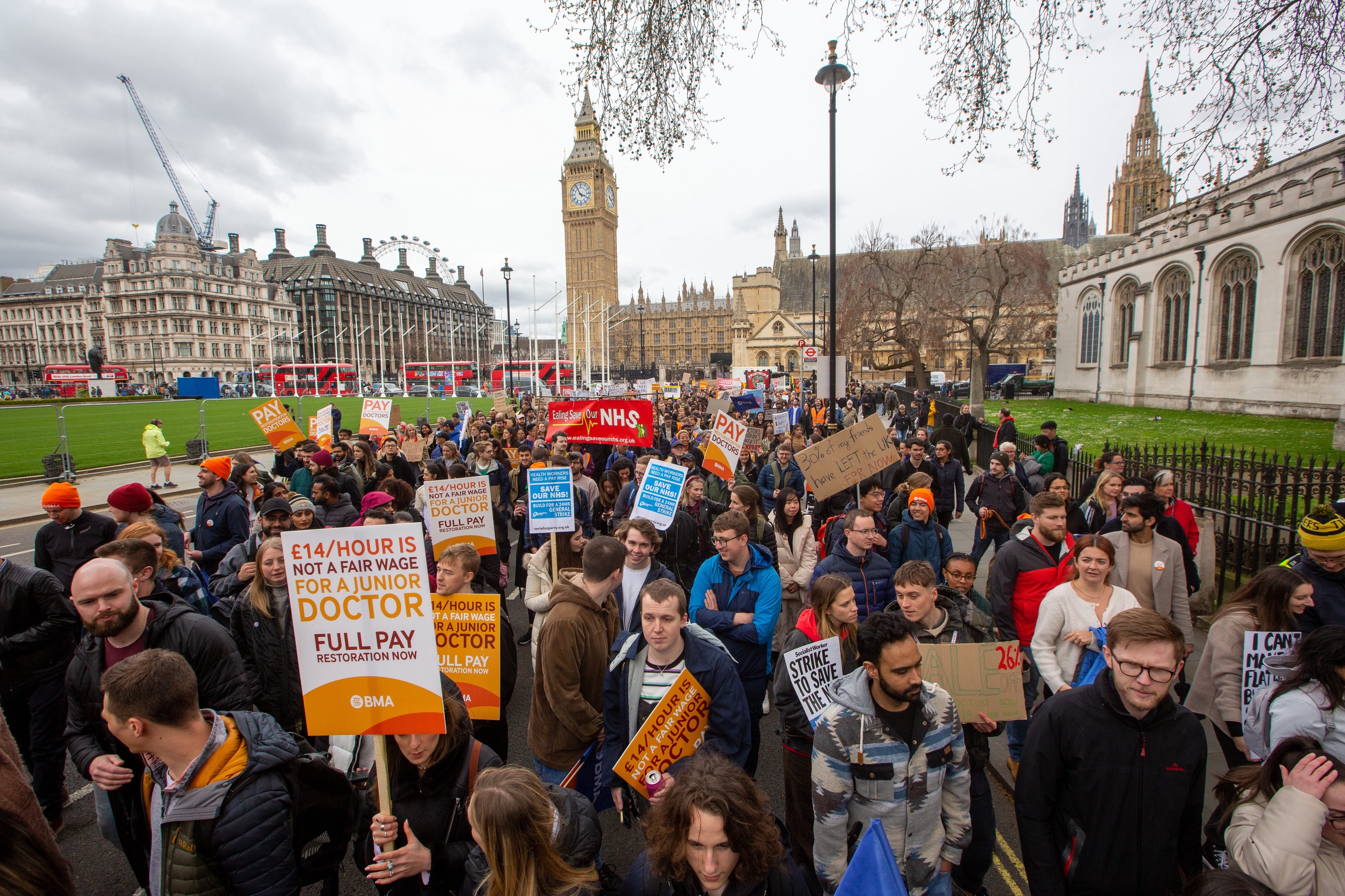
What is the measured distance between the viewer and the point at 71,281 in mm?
105312

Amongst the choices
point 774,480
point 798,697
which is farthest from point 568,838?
point 774,480

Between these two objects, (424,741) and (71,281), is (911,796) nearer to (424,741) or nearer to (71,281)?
(424,741)

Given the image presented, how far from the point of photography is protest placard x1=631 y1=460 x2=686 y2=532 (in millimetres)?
5734

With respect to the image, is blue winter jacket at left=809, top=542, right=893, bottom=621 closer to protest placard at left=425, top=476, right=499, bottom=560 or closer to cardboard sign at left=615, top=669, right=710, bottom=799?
cardboard sign at left=615, top=669, right=710, bottom=799

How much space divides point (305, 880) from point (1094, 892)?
9.91ft

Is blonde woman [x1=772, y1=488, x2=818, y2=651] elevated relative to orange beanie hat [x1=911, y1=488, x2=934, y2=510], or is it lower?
lower

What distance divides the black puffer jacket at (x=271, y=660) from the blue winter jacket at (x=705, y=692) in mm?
2065

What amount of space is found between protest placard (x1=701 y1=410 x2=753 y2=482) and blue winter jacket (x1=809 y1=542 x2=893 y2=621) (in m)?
3.63

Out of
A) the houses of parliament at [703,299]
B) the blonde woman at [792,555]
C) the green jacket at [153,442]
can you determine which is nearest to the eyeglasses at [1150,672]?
the blonde woman at [792,555]

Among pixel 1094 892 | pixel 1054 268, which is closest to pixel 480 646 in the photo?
pixel 1094 892

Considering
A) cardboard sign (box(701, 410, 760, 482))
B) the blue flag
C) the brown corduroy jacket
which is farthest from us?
cardboard sign (box(701, 410, 760, 482))

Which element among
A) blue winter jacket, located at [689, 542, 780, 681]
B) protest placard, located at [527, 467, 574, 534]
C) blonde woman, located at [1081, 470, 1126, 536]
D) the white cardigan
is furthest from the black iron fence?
protest placard, located at [527, 467, 574, 534]

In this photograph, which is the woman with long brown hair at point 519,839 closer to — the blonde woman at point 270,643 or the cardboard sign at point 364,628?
the cardboard sign at point 364,628

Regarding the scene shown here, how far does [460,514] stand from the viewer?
609cm
